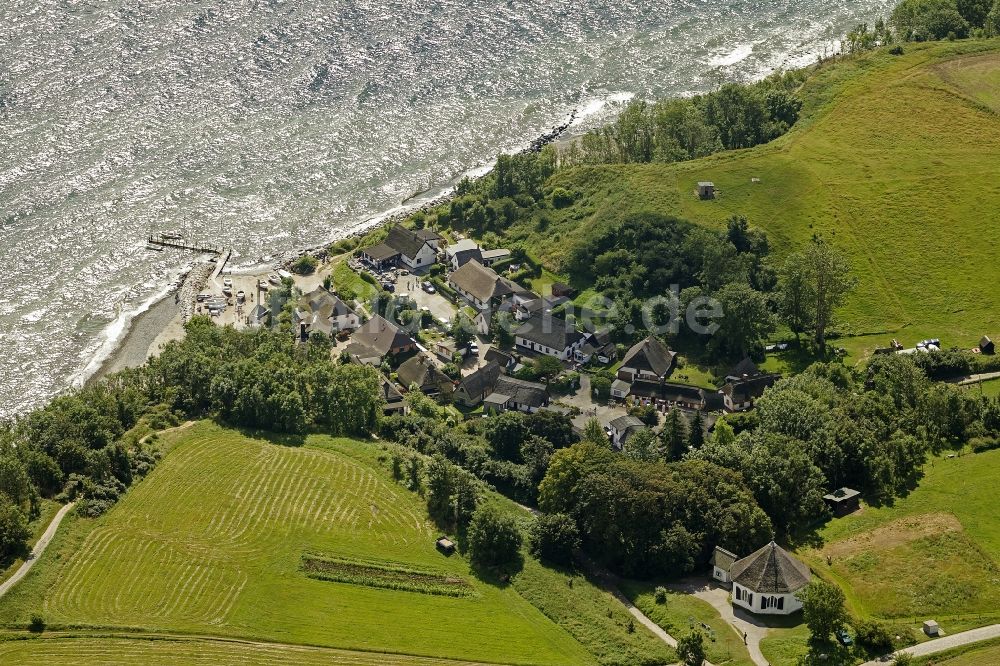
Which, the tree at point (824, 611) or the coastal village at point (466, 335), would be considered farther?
the coastal village at point (466, 335)

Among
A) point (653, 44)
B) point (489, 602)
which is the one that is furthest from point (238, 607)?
point (653, 44)

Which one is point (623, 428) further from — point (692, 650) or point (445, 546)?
point (692, 650)

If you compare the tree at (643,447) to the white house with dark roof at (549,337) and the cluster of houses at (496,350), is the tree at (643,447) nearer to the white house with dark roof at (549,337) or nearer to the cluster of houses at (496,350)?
the cluster of houses at (496,350)

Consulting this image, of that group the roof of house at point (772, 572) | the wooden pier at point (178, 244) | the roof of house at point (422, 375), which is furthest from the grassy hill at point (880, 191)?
the roof of house at point (772, 572)

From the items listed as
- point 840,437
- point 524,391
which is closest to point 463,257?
point 524,391

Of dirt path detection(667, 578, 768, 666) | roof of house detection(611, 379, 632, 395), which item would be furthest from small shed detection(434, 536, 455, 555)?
roof of house detection(611, 379, 632, 395)
